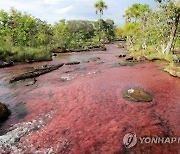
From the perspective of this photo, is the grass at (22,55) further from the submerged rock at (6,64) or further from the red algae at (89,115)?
the red algae at (89,115)

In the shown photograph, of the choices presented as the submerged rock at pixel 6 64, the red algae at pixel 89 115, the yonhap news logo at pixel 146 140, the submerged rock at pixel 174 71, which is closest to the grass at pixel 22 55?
the submerged rock at pixel 6 64

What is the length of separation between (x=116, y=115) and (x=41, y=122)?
13.3 ft

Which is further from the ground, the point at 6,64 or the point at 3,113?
the point at 6,64

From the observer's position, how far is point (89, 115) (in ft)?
40.3

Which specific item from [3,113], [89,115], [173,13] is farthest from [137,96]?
[173,13]

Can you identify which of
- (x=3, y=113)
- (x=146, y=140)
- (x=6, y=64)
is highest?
(x=6, y=64)

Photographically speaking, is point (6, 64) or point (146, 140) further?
point (6, 64)

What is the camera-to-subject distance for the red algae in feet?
30.0

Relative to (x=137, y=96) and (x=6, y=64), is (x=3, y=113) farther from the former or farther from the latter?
(x=6, y=64)

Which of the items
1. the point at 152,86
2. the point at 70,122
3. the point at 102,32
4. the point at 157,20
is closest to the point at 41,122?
the point at 70,122

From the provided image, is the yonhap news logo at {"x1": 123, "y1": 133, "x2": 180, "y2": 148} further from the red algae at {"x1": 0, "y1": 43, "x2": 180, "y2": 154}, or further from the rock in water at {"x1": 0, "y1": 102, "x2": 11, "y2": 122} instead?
the rock in water at {"x1": 0, "y1": 102, "x2": 11, "y2": 122}

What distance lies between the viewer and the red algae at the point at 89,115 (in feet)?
30.0

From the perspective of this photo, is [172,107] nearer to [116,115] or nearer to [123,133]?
[116,115]

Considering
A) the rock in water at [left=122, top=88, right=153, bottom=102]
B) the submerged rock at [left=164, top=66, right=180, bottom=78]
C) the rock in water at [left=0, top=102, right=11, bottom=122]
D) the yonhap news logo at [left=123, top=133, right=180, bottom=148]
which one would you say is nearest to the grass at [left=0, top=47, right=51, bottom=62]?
the submerged rock at [left=164, top=66, right=180, bottom=78]
